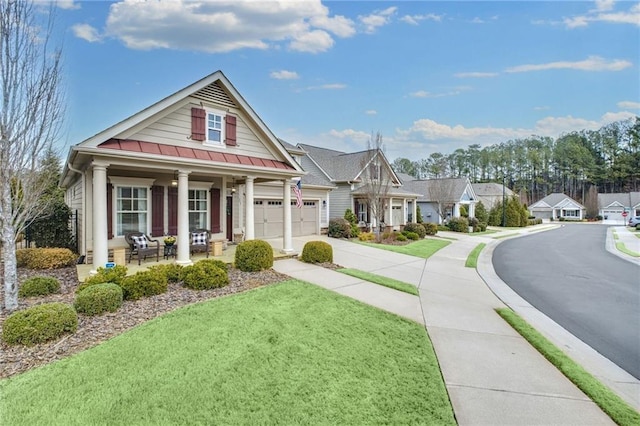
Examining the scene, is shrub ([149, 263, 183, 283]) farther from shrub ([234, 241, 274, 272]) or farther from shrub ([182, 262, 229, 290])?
shrub ([234, 241, 274, 272])

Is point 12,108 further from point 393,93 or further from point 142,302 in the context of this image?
point 393,93

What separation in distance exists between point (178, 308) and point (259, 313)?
1621 mm

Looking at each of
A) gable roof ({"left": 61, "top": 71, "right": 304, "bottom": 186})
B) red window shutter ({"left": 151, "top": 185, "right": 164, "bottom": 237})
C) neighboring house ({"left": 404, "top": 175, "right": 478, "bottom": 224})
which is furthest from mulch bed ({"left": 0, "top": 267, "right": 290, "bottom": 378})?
neighboring house ({"left": 404, "top": 175, "right": 478, "bottom": 224})

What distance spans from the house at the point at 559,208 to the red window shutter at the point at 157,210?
225ft

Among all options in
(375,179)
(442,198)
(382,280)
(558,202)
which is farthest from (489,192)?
(382,280)

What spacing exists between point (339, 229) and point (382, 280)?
10.6 meters

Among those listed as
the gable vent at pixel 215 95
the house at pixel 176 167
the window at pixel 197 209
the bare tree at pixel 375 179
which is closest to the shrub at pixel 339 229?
the bare tree at pixel 375 179

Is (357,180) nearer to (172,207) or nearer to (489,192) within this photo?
(172,207)

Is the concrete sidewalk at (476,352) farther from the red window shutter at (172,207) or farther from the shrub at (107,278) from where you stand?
the red window shutter at (172,207)

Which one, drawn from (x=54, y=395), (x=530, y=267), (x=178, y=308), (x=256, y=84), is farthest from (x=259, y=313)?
(x=256, y=84)

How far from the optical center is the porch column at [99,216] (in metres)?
8.06

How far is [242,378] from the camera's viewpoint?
3846 mm

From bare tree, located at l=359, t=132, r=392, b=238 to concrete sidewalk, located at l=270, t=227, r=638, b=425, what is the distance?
9.07 m

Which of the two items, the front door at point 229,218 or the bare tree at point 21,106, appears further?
the front door at point 229,218
